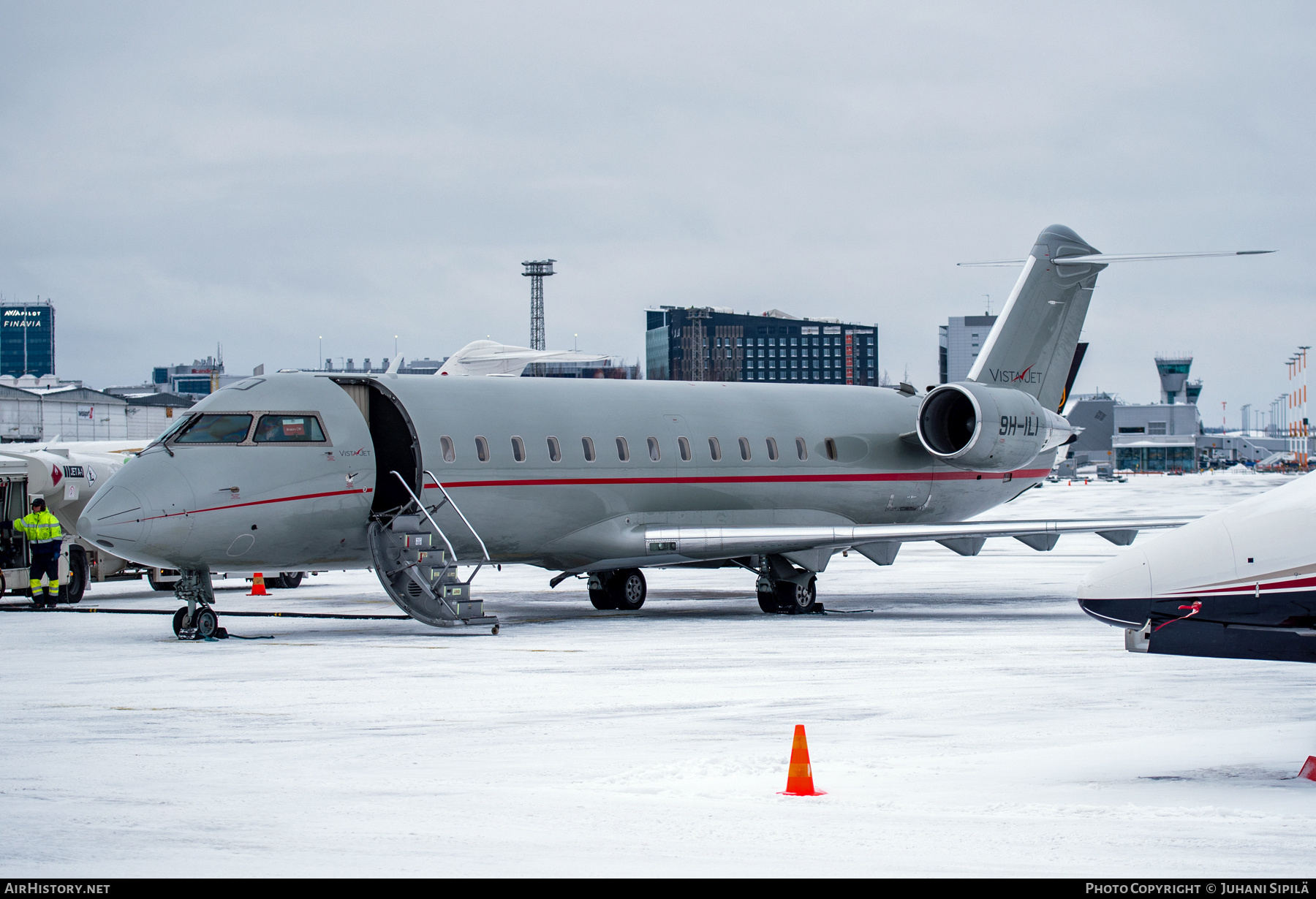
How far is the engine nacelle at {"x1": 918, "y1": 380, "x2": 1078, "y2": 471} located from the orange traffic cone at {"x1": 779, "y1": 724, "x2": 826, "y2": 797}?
51.7ft

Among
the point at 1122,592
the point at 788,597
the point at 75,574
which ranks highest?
the point at 1122,592

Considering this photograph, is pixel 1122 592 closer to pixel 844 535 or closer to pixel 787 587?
pixel 844 535

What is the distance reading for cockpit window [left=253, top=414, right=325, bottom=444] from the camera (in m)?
18.4

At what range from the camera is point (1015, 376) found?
A: 86.6ft

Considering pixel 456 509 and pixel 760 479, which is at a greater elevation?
pixel 760 479

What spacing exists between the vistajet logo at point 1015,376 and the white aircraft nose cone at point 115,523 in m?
15.6

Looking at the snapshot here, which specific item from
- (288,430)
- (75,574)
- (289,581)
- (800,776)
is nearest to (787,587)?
(288,430)

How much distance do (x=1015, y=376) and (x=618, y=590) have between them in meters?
8.83

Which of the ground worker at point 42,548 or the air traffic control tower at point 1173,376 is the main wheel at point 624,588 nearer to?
the ground worker at point 42,548

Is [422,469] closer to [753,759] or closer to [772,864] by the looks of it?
[753,759]

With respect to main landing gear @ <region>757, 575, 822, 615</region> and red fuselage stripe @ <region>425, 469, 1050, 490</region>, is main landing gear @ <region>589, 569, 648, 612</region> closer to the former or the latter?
main landing gear @ <region>757, 575, 822, 615</region>

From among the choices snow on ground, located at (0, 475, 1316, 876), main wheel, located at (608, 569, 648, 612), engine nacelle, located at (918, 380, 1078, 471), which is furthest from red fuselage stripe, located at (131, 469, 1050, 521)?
main wheel, located at (608, 569, 648, 612)

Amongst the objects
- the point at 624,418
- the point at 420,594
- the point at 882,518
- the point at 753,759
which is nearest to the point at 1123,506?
the point at 882,518

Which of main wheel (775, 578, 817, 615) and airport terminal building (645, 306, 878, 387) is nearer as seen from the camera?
main wheel (775, 578, 817, 615)
